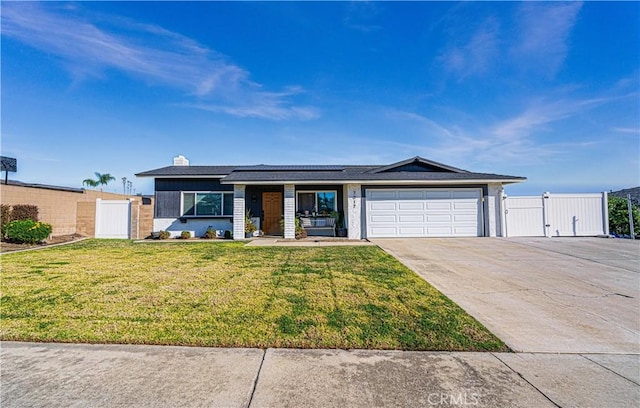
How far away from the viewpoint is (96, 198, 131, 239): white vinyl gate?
14.8 metres

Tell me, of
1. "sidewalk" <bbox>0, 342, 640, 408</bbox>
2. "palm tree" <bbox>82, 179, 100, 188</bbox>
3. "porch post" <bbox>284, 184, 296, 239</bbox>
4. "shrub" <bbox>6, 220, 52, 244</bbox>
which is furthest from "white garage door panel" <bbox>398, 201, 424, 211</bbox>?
"palm tree" <bbox>82, 179, 100, 188</bbox>

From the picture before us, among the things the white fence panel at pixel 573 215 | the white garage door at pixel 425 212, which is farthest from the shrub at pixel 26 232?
the white fence panel at pixel 573 215

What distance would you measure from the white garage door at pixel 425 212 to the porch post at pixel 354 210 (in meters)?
0.43

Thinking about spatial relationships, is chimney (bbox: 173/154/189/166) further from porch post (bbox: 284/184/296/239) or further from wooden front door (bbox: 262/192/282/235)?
porch post (bbox: 284/184/296/239)

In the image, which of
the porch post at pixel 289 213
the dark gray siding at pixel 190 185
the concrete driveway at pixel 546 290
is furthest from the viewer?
the dark gray siding at pixel 190 185

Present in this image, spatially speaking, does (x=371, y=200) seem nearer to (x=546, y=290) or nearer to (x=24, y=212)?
(x=546, y=290)

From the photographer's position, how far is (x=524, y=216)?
13742 millimetres

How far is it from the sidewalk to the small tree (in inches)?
599

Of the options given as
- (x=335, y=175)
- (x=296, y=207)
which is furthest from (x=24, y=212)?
(x=335, y=175)

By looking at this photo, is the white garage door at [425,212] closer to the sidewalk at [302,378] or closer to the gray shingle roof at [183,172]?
the gray shingle roof at [183,172]

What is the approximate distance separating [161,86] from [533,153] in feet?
73.7

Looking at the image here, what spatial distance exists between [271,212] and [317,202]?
8.72 feet

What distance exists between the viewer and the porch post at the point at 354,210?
44.5ft

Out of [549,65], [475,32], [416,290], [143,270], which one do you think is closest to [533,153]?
[549,65]
